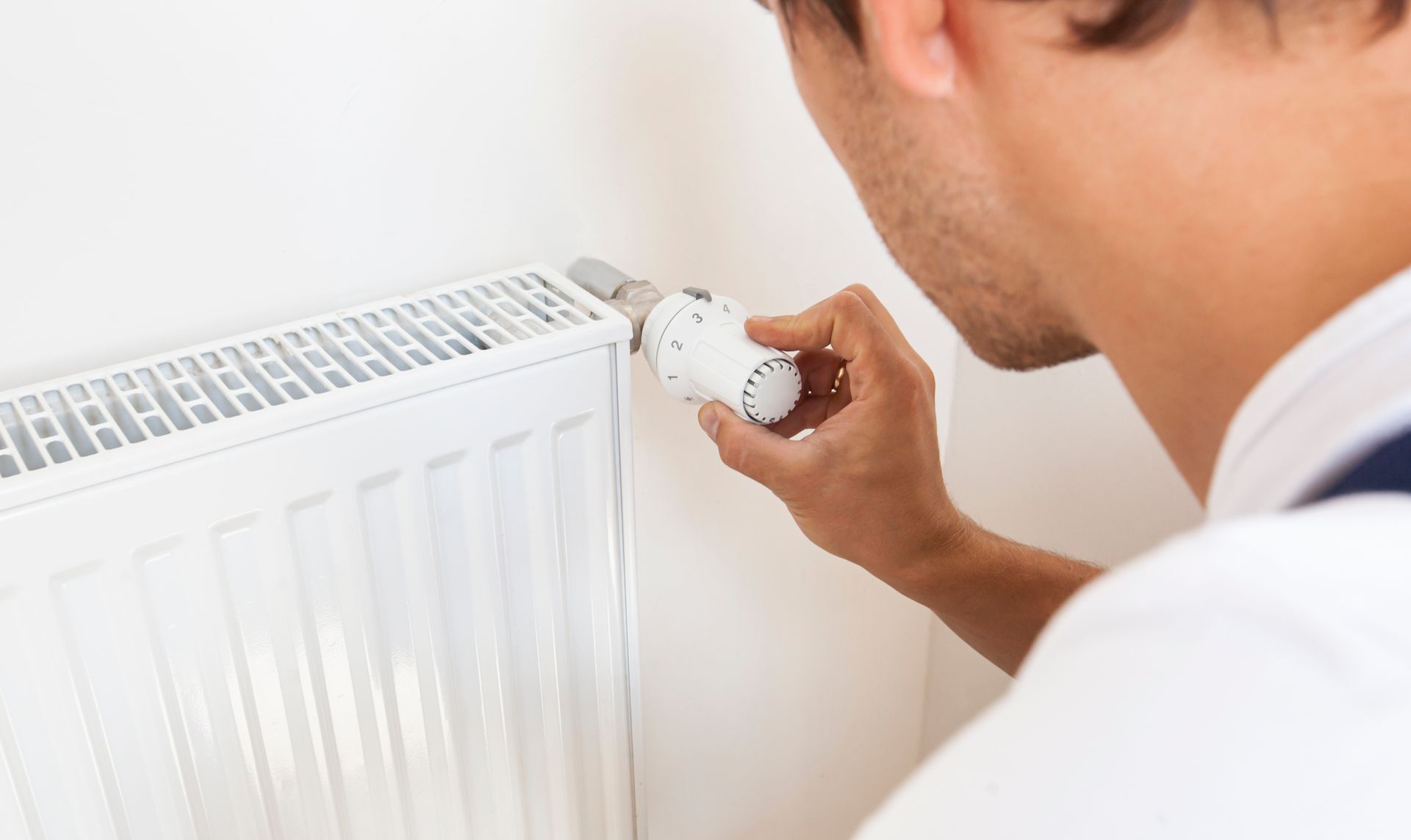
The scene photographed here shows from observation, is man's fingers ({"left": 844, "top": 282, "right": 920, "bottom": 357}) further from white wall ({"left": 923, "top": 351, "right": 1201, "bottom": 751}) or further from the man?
white wall ({"left": 923, "top": 351, "right": 1201, "bottom": 751})

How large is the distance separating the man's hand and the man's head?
0.37 feet

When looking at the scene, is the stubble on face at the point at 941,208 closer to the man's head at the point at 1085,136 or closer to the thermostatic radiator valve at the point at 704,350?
the man's head at the point at 1085,136

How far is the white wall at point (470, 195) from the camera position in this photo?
0.48 metres

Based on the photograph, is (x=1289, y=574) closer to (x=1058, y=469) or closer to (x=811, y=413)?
(x=811, y=413)

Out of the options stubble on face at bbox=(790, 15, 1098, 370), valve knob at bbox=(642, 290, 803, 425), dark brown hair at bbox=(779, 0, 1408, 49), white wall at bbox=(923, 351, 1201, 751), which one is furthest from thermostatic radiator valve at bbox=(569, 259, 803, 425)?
white wall at bbox=(923, 351, 1201, 751)

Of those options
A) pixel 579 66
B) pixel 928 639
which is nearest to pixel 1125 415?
pixel 928 639

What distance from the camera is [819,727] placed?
967 millimetres

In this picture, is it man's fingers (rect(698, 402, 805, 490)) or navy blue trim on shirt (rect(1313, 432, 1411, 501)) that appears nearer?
navy blue trim on shirt (rect(1313, 432, 1411, 501))

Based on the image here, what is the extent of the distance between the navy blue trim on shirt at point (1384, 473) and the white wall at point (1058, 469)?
55cm

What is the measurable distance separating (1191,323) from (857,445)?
0.77 ft

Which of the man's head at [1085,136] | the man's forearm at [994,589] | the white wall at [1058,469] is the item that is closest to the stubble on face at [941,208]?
the man's head at [1085,136]

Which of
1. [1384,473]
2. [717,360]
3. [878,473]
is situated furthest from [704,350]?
[1384,473]

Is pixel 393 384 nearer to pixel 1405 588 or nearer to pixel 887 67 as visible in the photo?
pixel 887 67

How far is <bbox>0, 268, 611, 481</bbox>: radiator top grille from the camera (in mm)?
464
